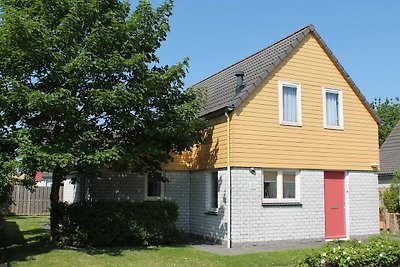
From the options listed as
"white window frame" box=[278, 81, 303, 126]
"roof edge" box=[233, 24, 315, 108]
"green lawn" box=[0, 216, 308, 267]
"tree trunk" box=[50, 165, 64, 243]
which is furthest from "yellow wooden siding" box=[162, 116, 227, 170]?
"tree trunk" box=[50, 165, 64, 243]

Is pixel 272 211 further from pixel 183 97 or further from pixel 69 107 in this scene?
pixel 69 107

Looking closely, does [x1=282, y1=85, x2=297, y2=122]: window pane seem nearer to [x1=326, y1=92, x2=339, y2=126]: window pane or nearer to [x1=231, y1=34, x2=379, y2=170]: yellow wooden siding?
[x1=231, y1=34, x2=379, y2=170]: yellow wooden siding

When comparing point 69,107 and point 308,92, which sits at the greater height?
point 308,92

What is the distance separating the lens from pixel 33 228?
21.5m

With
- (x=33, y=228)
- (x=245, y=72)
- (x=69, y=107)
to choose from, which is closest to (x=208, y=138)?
(x=245, y=72)

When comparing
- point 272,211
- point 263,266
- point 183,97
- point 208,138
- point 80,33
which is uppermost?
point 80,33

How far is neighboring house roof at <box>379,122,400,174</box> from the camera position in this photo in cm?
2890

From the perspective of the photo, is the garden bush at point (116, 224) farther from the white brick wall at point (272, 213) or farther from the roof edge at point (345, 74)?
the roof edge at point (345, 74)

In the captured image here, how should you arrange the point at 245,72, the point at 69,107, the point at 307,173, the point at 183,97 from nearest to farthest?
the point at 69,107 → the point at 183,97 → the point at 307,173 → the point at 245,72

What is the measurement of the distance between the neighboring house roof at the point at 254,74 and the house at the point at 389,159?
411 inches

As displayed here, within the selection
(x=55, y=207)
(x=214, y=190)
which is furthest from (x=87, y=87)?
(x=214, y=190)

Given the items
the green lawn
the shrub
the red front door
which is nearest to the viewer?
the green lawn

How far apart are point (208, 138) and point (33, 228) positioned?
9.82 meters

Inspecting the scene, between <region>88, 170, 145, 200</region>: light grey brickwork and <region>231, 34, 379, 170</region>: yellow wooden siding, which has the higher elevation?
<region>231, 34, 379, 170</region>: yellow wooden siding
